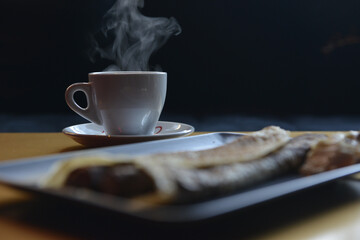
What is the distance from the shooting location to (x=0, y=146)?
0.82 meters

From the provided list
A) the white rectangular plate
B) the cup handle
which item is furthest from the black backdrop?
the white rectangular plate

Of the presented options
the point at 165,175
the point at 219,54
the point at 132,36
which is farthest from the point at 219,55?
the point at 165,175

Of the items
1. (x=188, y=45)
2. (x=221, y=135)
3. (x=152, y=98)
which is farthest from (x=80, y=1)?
(x=221, y=135)

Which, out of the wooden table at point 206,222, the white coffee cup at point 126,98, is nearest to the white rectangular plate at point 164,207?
the wooden table at point 206,222

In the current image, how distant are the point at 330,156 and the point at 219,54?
84.8 inches

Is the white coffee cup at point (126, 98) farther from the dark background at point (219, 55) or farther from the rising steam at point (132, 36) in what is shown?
the dark background at point (219, 55)

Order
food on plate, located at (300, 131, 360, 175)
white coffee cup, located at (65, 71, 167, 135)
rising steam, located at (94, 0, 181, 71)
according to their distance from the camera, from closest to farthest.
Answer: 1. food on plate, located at (300, 131, 360, 175)
2. white coffee cup, located at (65, 71, 167, 135)
3. rising steam, located at (94, 0, 181, 71)

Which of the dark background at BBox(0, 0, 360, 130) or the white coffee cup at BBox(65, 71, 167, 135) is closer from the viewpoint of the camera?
the white coffee cup at BBox(65, 71, 167, 135)

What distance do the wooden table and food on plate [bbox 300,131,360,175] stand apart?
3cm

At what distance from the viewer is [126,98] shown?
0.86 metres

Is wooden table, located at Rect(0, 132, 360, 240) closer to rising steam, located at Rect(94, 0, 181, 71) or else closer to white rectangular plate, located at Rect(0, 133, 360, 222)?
white rectangular plate, located at Rect(0, 133, 360, 222)

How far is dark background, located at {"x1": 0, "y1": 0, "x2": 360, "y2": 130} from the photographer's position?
2.57 metres

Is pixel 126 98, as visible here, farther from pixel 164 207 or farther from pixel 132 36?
pixel 164 207

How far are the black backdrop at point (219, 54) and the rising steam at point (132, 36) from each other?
4.11 ft
